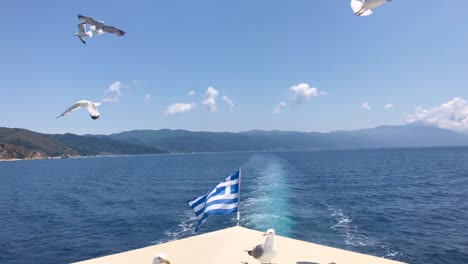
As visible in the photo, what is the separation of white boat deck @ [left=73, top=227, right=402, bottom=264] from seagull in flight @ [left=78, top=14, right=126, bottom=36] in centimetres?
822

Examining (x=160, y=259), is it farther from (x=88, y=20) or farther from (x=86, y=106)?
(x=88, y=20)

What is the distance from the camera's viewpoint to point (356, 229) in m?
31.4

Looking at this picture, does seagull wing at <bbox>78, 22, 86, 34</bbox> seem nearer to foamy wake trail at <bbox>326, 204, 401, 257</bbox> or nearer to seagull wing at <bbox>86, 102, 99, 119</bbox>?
seagull wing at <bbox>86, 102, 99, 119</bbox>

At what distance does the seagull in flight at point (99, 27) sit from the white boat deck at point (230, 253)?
27.0 feet

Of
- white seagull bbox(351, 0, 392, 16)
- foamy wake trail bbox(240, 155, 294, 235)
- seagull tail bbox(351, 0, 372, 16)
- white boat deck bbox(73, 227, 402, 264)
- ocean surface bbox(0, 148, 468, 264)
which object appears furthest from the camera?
foamy wake trail bbox(240, 155, 294, 235)

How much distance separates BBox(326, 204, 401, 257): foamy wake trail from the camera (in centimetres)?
2519

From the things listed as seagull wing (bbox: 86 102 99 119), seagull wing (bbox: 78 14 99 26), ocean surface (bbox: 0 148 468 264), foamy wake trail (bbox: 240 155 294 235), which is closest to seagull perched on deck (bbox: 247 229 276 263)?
seagull wing (bbox: 86 102 99 119)

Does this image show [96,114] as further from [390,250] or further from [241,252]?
[390,250]

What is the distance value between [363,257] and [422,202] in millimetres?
38777

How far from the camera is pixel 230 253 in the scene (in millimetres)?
13570

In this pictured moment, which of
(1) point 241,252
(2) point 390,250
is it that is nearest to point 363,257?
(1) point 241,252

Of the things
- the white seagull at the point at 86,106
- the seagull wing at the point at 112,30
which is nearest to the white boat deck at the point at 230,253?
the white seagull at the point at 86,106

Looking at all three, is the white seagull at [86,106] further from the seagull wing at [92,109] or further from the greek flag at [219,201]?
the greek flag at [219,201]

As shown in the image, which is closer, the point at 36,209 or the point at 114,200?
the point at 36,209
